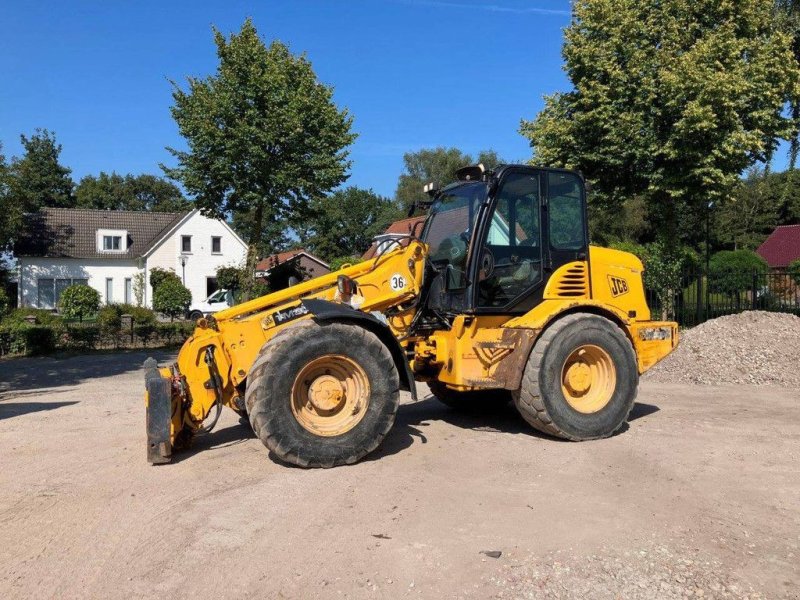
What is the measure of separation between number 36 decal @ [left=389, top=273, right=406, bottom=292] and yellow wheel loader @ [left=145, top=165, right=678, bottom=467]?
0.04 feet

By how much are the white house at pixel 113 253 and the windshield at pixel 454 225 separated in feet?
119

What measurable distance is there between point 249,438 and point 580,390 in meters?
3.42

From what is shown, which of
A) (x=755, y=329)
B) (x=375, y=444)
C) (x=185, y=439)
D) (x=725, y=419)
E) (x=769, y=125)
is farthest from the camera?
(x=769, y=125)

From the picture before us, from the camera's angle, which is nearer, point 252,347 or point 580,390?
point 252,347

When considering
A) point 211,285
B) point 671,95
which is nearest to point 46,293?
point 211,285

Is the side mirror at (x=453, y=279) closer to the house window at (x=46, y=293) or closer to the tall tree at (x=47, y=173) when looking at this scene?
the house window at (x=46, y=293)

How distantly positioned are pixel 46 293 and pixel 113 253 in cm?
440

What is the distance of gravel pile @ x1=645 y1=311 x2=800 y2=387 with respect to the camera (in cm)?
1115

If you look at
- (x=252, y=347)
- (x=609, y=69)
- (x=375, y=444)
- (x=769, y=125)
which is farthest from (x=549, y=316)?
(x=769, y=125)

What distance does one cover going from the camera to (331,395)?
5820 mm

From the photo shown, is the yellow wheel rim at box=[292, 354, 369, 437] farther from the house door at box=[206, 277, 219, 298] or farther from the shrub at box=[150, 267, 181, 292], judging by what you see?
the house door at box=[206, 277, 219, 298]

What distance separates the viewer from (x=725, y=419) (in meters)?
7.91

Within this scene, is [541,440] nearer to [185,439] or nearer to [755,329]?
[185,439]

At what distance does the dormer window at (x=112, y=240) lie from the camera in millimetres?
41531
